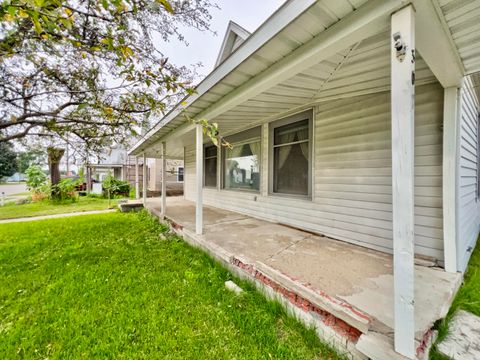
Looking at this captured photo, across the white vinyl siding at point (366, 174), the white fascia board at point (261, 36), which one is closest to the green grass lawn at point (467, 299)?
the white vinyl siding at point (366, 174)

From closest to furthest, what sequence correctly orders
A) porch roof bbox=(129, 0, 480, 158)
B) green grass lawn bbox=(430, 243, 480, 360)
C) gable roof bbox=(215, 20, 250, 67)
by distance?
1. porch roof bbox=(129, 0, 480, 158)
2. green grass lawn bbox=(430, 243, 480, 360)
3. gable roof bbox=(215, 20, 250, 67)

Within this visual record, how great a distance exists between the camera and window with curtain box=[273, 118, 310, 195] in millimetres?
3973

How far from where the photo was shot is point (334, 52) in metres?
1.68

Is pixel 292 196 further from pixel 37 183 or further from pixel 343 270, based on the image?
pixel 37 183

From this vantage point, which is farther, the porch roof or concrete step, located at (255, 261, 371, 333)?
concrete step, located at (255, 261, 371, 333)

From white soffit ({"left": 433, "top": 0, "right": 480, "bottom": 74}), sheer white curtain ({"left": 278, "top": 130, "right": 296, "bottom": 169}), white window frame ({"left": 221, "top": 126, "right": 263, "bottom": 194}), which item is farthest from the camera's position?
white window frame ({"left": 221, "top": 126, "right": 263, "bottom": 194})

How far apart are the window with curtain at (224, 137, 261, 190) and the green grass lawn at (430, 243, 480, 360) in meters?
3.57

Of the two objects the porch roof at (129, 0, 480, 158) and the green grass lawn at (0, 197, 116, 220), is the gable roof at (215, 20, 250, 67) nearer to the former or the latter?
the porch roof at (129, 0, 480, 158)

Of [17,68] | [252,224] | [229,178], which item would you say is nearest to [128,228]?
[229,178]

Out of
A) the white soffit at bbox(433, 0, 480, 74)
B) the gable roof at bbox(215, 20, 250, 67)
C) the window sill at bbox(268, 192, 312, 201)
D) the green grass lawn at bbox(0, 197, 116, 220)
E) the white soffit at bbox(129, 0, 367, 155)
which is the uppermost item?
the gable roof at bbox(215, 20, 250, 67)

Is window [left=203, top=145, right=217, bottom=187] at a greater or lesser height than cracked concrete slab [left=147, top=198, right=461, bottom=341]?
greater

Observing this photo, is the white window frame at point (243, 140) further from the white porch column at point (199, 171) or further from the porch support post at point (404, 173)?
the porch support post at point (404, 173)

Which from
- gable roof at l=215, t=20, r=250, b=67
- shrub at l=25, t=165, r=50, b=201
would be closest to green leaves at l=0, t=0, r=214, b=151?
gable roof at l=215, t=20, r=250, b=67

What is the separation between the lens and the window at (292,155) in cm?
395
